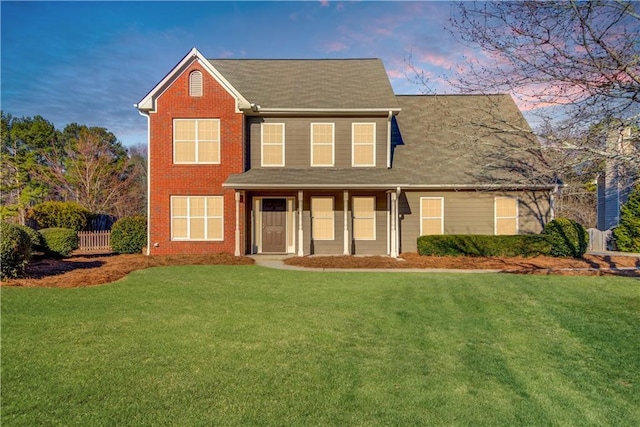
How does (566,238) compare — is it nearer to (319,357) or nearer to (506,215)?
(506,215)

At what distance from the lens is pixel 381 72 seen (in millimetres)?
19766

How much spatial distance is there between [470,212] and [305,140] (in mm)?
7998

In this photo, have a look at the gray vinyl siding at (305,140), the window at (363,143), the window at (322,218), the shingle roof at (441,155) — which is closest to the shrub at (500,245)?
the shingle roof at (441,155)

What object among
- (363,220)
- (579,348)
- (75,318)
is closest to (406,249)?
(363,220)

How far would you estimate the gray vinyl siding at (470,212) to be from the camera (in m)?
17.5

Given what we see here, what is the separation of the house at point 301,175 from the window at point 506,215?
0.16ft

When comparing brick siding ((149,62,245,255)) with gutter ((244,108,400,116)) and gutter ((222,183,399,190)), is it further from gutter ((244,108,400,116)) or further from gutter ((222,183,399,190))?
gutter ((222,183,399,190))

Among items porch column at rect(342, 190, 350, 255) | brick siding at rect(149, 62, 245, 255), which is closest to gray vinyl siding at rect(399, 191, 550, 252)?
porch column at rect(342, 190, 350, 255)

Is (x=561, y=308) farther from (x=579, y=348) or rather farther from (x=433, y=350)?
(x=433, y=350)

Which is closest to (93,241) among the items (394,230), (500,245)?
(394,230)

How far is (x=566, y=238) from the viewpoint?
15672 millimetres

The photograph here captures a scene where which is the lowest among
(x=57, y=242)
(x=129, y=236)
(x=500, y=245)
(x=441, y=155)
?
(x=500, y=245)

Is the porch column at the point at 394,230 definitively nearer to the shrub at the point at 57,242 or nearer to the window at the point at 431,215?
the window at the point at 431,215

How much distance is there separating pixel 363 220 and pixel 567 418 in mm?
13684
